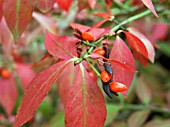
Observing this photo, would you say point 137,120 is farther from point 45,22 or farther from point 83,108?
point 83,108

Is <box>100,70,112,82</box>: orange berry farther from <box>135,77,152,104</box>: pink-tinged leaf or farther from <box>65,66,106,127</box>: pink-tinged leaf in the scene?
<box>135,77,152,104</box>: pink-tinged leaf

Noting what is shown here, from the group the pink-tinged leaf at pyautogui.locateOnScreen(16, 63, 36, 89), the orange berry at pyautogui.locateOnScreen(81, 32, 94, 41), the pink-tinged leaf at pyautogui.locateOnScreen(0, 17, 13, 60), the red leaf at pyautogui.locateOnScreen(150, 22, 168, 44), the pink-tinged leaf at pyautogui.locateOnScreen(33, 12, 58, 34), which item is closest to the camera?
the orange berry at pyautogui.locateOnScreen(81, 32, 94, 41)

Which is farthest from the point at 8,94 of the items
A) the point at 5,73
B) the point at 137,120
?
the point at 137,120

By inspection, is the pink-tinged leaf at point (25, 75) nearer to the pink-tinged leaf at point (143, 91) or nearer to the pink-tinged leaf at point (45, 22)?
the pink-tinged leaf at point (45, 22)

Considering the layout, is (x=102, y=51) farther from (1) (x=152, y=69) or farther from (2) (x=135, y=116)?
(1) (x=152, y=69)

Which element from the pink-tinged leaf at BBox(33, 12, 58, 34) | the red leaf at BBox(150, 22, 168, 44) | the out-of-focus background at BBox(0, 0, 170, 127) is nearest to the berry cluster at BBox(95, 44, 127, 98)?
the out-of-focus background at BBox(0, 0, 170, 127)
